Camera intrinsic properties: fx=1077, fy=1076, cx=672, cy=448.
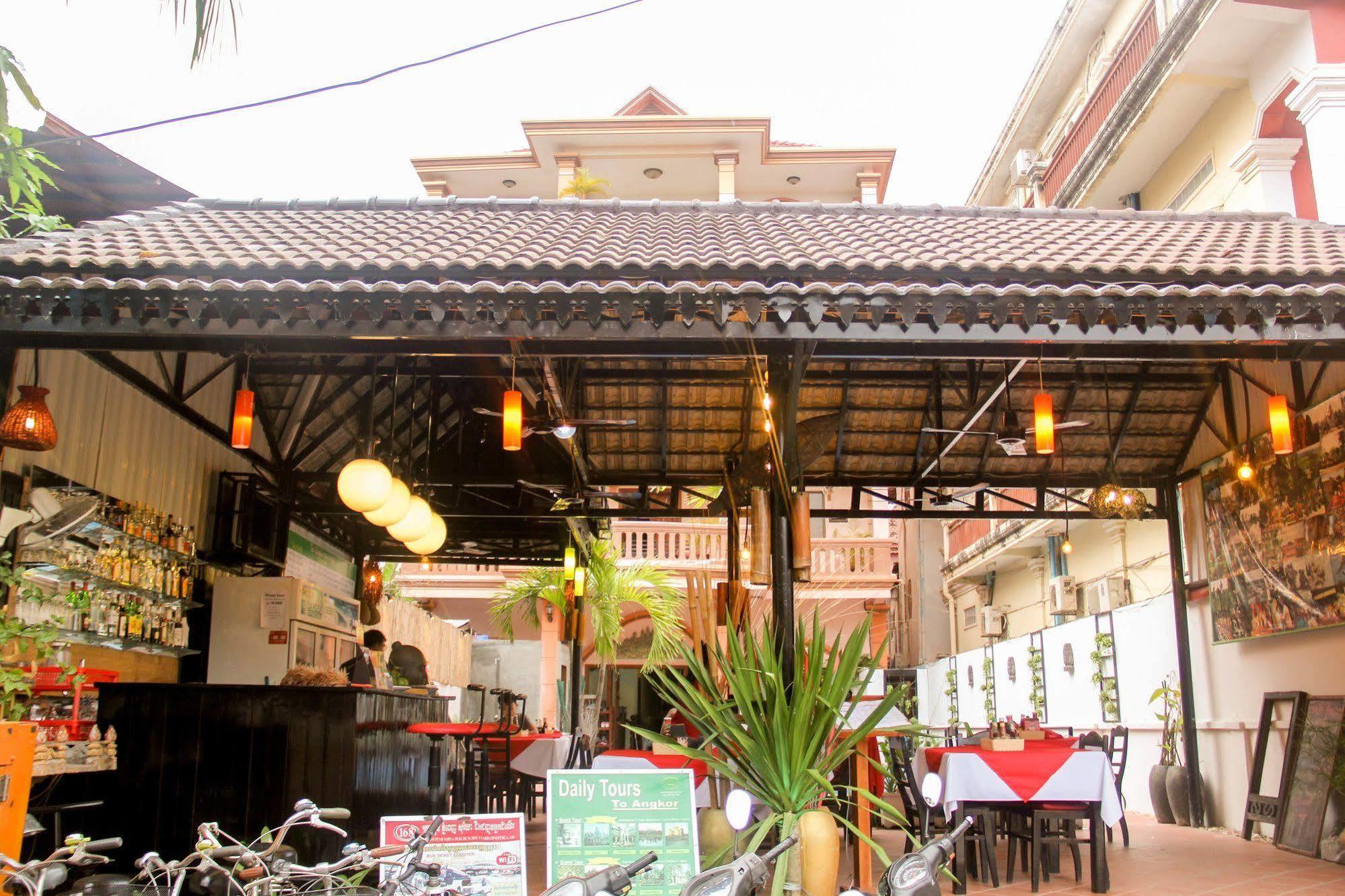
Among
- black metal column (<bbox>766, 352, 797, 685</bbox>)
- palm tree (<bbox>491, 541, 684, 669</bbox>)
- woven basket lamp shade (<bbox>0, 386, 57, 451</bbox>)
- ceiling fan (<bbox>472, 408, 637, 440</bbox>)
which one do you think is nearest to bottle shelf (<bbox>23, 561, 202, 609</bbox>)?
woven basket lamp shade (<bbox>0, 386, 57, 451</bbox>)

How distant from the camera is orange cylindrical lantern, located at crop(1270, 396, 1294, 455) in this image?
7578 millimetres

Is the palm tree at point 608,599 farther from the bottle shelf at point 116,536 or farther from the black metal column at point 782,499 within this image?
the black metal column at point 782,499

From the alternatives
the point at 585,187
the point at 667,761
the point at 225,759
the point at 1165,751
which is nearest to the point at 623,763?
the point at 667,761

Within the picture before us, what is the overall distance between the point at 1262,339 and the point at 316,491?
31.8ft

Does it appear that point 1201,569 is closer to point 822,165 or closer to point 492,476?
point 492,476

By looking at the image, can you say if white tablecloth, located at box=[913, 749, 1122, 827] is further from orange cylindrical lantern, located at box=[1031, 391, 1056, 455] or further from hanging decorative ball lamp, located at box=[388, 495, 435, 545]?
hanging decorative ball lamp, located at box=[388, 495, 435, 545]

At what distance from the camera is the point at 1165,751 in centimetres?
1129

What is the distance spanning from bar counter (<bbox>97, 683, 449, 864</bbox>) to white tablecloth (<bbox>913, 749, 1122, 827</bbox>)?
147 inches

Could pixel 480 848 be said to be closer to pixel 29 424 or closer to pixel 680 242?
pixel 29 424

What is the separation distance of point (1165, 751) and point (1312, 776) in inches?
113

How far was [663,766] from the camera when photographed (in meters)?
6.32

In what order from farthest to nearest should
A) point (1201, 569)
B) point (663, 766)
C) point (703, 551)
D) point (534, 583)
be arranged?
point (703, 551)
point (534, 583)
point (1201, 569)
point (663, 766)

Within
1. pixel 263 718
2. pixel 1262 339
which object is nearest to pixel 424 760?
pixel 263 718

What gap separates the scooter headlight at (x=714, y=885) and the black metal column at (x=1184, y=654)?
9413 millimetres
